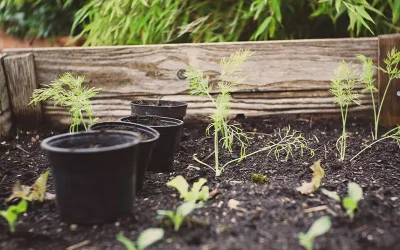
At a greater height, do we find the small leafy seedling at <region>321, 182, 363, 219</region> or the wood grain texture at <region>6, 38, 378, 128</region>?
the wood grain texture at <region>6, 38, 378, 128</region>

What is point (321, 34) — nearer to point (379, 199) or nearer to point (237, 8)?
point (237, 8)

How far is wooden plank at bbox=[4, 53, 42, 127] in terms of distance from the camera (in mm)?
2533

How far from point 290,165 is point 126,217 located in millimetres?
852

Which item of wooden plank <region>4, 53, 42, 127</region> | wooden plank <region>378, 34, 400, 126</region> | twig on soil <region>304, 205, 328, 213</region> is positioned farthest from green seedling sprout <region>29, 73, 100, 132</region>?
wooden plank <region>378, 34, 400, 126</region>

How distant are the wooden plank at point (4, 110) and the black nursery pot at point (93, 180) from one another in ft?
4.05

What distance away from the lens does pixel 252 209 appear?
1403 mm

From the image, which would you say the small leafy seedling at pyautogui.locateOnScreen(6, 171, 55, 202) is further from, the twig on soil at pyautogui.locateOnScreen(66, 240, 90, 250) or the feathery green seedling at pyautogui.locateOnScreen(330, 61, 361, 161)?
the feathery green seedling at pyautogui.locateOnScreen(330, 61, 361, 161)

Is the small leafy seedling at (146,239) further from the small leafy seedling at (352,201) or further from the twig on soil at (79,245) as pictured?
the small leafy seedling at (352,201)

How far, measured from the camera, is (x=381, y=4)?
276cm

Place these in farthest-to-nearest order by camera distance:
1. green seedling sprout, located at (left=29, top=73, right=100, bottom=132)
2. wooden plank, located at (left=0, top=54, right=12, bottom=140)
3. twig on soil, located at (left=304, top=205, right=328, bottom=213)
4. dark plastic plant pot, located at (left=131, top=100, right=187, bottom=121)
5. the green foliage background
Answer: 1. the green foliage background
2. wooden plank, located at (left=0, top=54, right=12, bottom=140)
3. dark plastic plant pot, located at (left=131, top=100, right=187, bottom=121)
4. green seedling sprout, located at (left=29, top=73, right=100, bottom=132)
5. twig on soil, located at (left=304, top=205, right=328, bottom=213)

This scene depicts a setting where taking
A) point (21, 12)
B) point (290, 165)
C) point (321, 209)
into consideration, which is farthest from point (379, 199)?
point (21, 12)

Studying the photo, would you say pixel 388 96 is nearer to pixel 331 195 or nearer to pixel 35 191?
pixel 331 195

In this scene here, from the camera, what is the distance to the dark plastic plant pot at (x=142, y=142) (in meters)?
1.58

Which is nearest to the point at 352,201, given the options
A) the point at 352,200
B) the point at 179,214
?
the point at 352,200
